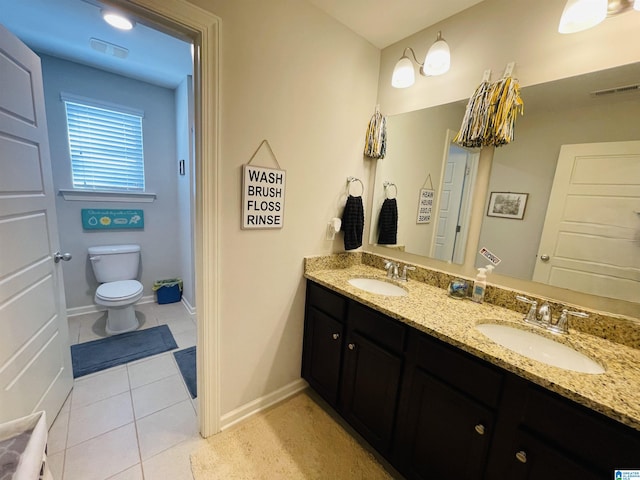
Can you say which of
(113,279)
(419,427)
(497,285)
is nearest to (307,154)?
(497,285)

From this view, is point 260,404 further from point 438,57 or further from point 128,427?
point 438,57

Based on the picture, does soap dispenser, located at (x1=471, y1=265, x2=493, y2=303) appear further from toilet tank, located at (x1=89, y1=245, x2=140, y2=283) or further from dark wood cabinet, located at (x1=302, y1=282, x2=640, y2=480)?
toilet tank, located at (x1=89, y1=245, x2=140, y2=283)

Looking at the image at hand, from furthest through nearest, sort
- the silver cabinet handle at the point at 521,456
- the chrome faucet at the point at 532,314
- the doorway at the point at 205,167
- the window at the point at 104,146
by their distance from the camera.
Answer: the window at the point at 104,146
the chrome faucet at the point at 532,314
the doorway at the point at 205,167
the silver cabinet handle at the point at 521,456

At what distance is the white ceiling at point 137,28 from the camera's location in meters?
1.44

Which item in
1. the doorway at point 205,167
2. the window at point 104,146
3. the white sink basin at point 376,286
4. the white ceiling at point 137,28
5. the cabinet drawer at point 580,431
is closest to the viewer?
the cabinet drawer at point 580,431

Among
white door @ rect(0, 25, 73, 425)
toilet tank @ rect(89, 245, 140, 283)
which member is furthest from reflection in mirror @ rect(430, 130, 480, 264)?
toilet tank @ rect(89, 245, 140, 283)

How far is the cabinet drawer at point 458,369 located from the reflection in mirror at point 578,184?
63cm

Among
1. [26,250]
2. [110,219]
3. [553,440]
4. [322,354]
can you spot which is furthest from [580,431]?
[110,219]

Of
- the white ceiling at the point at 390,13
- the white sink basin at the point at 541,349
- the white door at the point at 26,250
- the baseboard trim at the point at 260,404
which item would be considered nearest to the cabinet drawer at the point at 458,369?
the white sink basin at the point at 541,349

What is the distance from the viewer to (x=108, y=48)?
2037mm

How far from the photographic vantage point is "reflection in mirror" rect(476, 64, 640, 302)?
1061mm

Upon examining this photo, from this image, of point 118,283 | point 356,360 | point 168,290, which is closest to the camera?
point 356,360

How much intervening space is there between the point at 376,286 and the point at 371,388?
612 millimetres

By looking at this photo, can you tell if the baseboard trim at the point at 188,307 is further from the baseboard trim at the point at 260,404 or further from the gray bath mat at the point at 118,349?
the baseboard trim at the point at 260,404
